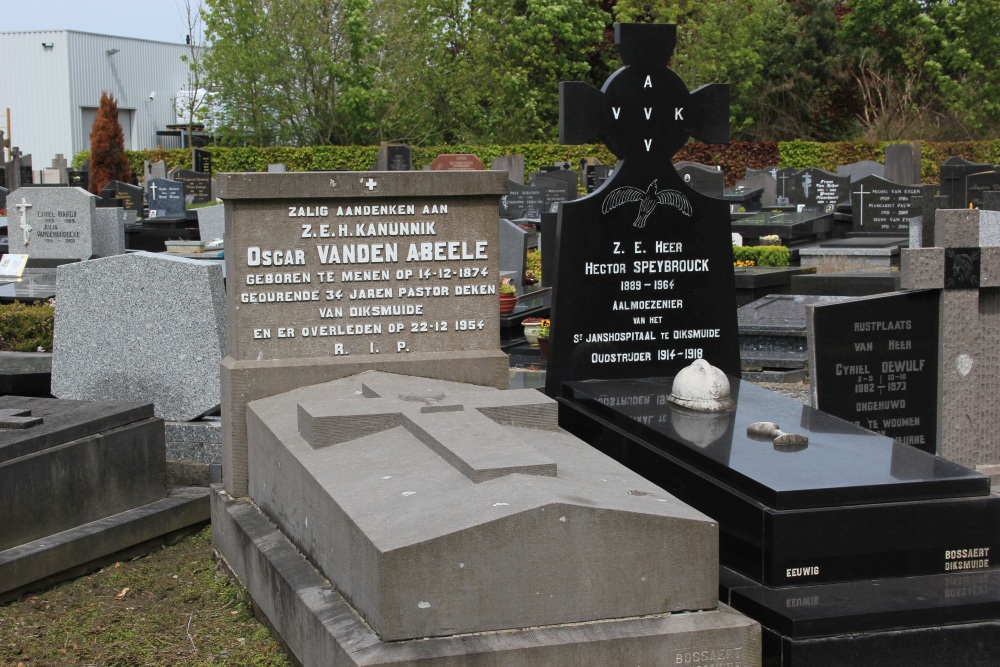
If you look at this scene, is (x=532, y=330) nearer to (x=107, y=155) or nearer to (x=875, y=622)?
(x=875, y=622)

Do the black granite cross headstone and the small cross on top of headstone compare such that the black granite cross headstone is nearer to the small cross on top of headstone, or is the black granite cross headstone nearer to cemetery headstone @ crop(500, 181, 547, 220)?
the small cross on top of headstone

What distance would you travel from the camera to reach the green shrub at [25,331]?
28.1ft

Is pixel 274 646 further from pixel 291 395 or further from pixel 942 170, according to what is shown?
pixel 942 170

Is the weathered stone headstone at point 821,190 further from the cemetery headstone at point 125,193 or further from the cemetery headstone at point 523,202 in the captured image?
the cemetery headstone at point 125,193

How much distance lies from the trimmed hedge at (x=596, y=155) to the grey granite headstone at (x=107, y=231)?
62.9ft

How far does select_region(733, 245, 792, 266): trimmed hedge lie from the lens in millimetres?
13875

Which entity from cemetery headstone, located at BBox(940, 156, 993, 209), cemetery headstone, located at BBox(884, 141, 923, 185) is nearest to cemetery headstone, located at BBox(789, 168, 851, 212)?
cemetery headstone, located at BBox(940, 156, 993, 209)

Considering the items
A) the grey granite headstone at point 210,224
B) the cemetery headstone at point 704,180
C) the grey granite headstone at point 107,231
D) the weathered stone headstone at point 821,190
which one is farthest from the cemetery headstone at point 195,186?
the weathered stone headstone at point 821,190

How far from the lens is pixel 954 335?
5.79 metres

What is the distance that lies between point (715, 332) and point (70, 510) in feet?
11.4

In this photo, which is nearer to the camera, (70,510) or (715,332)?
(70,510)

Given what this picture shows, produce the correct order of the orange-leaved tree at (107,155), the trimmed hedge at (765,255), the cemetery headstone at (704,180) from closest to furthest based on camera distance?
1. the trimmed hedge at (765,255)
2. the cemetery headstone at (704,180)
3. the orange-leaved tree at (107,155)

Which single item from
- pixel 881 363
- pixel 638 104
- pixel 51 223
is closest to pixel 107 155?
pixel 51 223

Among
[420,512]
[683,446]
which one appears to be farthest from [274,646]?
[683,446]
